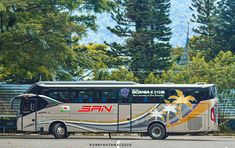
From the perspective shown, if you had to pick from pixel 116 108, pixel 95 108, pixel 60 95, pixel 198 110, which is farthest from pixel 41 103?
pixel 198 110

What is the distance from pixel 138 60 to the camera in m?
60.3

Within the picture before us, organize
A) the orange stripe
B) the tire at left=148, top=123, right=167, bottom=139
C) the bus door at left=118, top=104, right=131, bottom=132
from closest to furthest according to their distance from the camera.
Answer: the orange stripe, the tire at left=148, top=123, right=167, bottom=139, the bus door at left=118, top=104, right=131, bottom=132

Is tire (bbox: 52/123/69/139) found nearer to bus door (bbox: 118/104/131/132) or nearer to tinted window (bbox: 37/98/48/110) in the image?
tinted window (bbox: 37/98/48/110)

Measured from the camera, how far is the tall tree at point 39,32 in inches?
1187

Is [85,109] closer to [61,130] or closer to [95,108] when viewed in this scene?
[95,108]

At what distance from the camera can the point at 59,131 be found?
2927 centimetres

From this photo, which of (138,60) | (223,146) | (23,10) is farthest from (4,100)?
(138,60)

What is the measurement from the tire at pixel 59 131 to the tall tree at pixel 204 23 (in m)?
36.3

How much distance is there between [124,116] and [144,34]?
3196 cm

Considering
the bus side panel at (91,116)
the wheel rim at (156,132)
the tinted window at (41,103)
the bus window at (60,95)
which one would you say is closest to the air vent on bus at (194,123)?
the wheel rim at (156,132)

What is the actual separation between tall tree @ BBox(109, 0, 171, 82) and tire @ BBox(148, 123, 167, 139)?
1170 inches

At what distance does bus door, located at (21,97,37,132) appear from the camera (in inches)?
1157

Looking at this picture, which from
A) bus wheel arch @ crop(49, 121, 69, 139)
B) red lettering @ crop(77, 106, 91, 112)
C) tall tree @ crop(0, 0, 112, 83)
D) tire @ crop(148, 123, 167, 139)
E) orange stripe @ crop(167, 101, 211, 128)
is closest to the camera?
orange stripe @ crop(167, 101, 211, 128)

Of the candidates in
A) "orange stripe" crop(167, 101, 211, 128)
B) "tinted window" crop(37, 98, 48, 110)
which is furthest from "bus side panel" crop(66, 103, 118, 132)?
"orange stripe" crop(167, 101, 211, 128)
